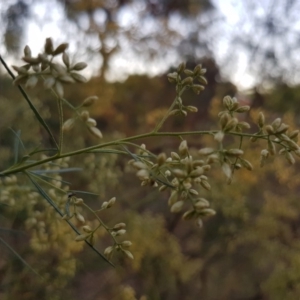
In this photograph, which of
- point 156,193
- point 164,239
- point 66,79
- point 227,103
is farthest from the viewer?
point 164,239

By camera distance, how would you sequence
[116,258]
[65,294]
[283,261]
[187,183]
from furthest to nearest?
[283,261] → [116,258] → [65,294] → [187,183]

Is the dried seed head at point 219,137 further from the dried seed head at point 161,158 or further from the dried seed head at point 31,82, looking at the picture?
the dried seed head at point 31,82

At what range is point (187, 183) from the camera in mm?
356

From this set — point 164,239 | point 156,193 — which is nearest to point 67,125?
point 156,193

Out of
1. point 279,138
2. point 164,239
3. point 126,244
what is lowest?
point 126,244

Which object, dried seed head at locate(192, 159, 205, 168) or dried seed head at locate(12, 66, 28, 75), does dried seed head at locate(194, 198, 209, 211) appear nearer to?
dried seed head at locate(192, 159, 205, 168)

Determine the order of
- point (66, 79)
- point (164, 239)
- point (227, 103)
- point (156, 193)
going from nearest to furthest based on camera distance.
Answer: point (66, 79) < point (227, 103) < point (156, 193) < point (164, 239)

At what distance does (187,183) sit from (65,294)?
928 mm

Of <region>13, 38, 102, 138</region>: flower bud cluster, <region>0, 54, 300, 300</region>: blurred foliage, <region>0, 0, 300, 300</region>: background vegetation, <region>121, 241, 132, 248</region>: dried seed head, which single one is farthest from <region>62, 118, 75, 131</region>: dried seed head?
<region>0, 54, 300, 300</region>: blurred foliage

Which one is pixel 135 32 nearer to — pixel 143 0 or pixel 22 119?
pixel 143 0

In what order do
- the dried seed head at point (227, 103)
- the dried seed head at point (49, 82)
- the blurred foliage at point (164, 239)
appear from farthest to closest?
the blurred foliage at point (164, 239), the dried seed head at point (227, 103), the dried seed head at point (49, 82)

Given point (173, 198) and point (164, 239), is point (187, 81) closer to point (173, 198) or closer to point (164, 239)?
point (173, 198)

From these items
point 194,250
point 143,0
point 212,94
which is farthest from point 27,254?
point 143,0

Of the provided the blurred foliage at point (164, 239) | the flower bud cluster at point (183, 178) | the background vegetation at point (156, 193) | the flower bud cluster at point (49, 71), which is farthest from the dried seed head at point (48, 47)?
the blurred foliage at point (164, 239)
